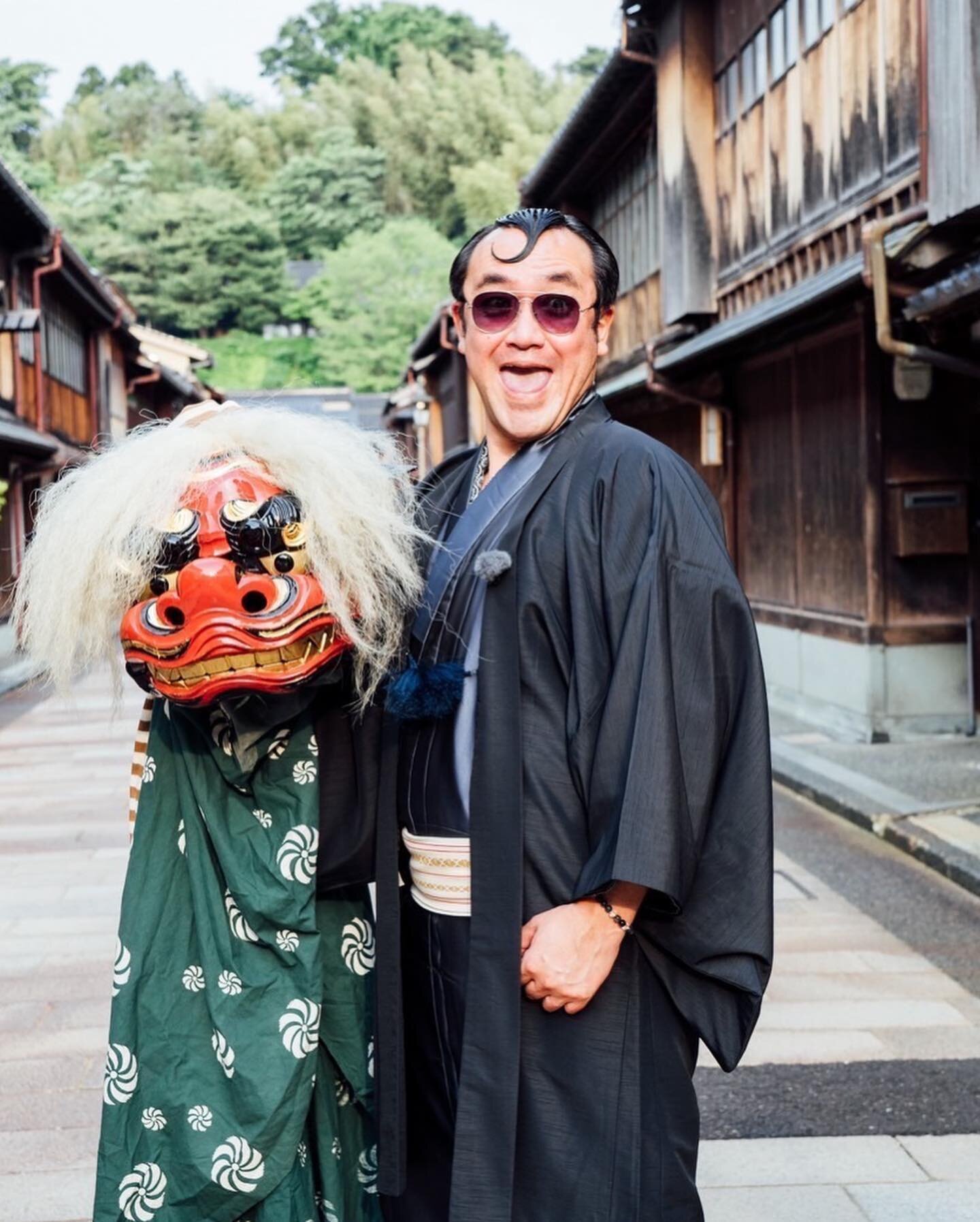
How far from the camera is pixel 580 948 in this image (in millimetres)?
2186

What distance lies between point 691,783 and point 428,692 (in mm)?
472

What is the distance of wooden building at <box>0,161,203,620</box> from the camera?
1917 cm

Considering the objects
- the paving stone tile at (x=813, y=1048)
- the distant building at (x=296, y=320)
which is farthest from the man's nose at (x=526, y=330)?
the distant building at (x=296, y=320)

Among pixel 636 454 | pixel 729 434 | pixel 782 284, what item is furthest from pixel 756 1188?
pixel 729 434

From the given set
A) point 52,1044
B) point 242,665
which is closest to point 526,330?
point 242,665

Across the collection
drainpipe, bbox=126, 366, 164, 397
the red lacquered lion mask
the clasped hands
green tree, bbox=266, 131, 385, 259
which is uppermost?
green tree, bbox=266, 131, 385, 259

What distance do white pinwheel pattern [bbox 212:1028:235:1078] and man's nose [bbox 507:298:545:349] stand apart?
4.40 feet

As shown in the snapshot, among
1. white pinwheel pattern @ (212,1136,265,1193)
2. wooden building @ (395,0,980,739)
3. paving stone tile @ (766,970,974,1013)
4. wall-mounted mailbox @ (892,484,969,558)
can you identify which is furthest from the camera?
wall-mounted mailbox @ (892,484,969,558)

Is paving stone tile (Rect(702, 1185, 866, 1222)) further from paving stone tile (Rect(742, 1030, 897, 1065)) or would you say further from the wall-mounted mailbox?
the wall-mounted mailbox

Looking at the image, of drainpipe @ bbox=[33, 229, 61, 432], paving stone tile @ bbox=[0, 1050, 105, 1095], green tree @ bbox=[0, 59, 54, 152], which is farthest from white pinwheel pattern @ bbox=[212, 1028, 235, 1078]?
green tree @ bbox=[0, 59, 54, 152]

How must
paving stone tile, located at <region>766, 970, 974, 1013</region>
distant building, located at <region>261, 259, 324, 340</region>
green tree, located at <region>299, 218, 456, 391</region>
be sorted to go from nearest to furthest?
paving stone tile, located at <region>766, 970, 974, 1013</region> < green tree, located at <region>299, 218, 456, 391</region> < distant building, located at <region>261, 259, 324, 340</region>

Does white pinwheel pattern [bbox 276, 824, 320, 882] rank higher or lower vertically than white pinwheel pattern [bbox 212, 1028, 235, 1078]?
higher

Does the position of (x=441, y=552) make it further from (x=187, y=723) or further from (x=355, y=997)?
(x=355, y=997)

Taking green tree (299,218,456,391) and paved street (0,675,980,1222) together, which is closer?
paved street (0,675,980,1222)
